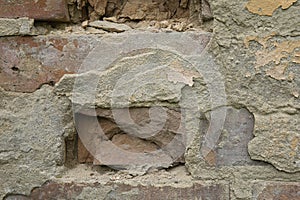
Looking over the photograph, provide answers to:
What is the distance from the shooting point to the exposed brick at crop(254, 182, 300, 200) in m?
0.91

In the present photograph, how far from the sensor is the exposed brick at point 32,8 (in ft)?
3.11

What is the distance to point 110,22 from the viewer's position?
3.25 feet

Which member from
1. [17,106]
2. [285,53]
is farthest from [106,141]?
[285,53]

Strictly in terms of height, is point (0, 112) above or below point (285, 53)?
below

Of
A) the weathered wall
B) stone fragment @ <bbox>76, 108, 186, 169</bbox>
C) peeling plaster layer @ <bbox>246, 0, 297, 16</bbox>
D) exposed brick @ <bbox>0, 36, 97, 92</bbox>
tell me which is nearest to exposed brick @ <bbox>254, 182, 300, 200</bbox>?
the weathered wall

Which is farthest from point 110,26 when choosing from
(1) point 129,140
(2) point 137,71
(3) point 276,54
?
(3) point 276,54

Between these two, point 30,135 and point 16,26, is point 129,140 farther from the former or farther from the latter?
point 16,26

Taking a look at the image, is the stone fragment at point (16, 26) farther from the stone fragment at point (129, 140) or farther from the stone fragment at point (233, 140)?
the stone fragment at point (233, 140)

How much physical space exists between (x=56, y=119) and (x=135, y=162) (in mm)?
187

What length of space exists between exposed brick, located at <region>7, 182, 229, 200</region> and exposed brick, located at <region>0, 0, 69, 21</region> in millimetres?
348

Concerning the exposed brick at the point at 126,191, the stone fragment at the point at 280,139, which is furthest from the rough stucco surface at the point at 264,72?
the exposed brick at the point at 126,191

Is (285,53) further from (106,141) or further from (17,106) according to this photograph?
(17,106)

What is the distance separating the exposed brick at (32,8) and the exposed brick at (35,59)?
5cm

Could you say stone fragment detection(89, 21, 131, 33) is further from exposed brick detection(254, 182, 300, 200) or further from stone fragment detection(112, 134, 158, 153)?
exposed brick detection(254, 182, 300, 200)
